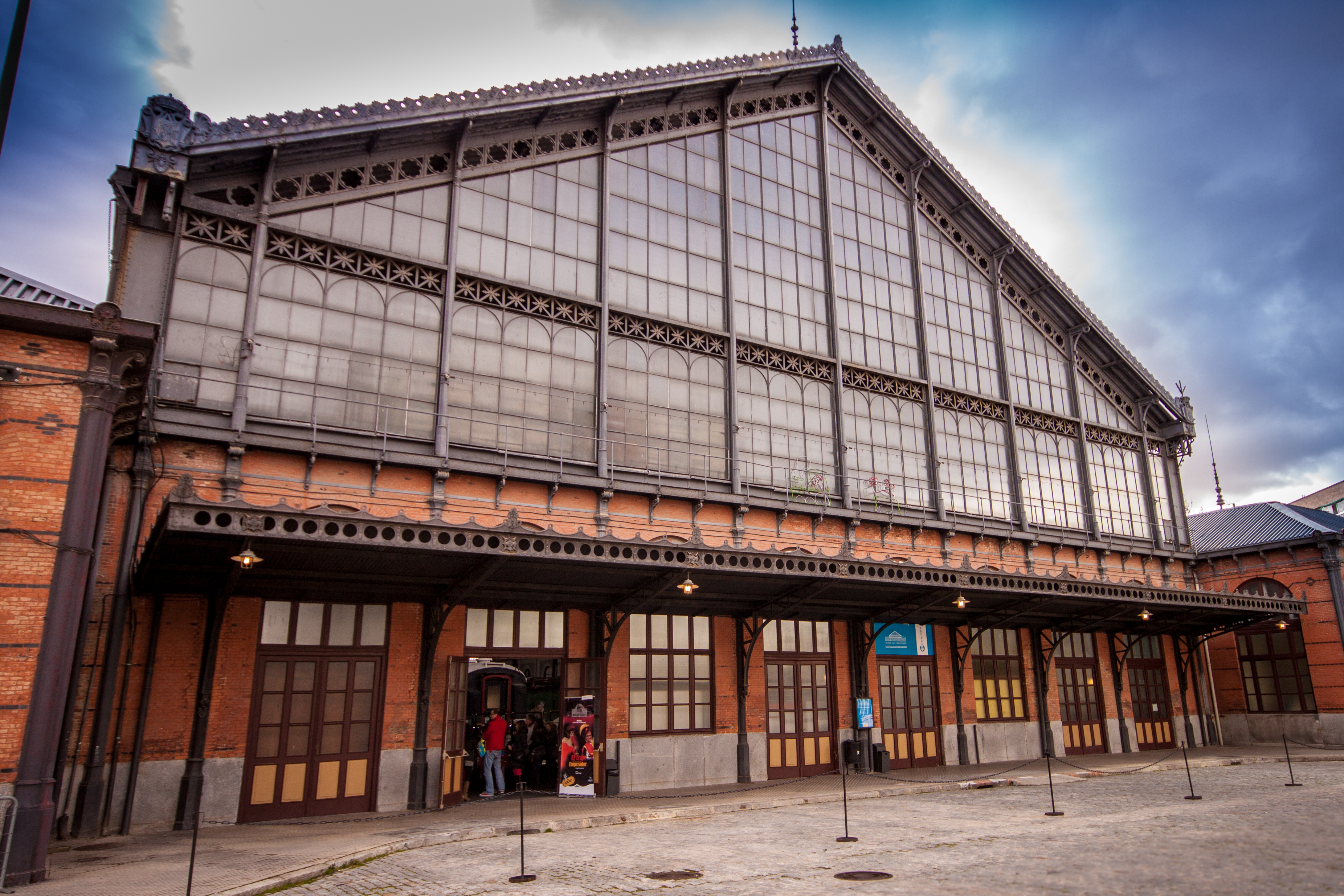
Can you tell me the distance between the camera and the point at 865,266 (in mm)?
28891

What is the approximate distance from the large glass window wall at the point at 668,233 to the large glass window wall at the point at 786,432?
2226mm

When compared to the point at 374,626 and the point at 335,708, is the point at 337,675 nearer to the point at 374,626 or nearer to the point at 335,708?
the point at 335,708

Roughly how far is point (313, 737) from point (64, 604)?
645cm

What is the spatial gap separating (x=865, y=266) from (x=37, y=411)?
23.7 m

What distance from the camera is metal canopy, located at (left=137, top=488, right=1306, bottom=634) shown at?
13625 millimetres

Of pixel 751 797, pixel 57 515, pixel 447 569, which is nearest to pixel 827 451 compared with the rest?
pixel 751 797

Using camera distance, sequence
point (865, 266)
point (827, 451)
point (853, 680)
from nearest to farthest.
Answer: point (853, 680) < point (827, 451) < point (865, 266)

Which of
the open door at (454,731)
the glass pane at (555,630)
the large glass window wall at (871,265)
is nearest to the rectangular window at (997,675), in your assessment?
the large glass window wall at (871,265)

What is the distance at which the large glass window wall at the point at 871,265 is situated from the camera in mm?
27875

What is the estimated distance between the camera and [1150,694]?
31344 mm

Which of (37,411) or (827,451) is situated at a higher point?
(827,451)

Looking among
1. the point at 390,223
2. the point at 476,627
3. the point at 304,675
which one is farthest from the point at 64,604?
the point at 390,223

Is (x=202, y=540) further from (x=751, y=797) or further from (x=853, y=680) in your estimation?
(x=853, y=680)

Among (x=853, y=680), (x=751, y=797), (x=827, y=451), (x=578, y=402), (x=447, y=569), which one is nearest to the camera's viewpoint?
(x=447, y=569)
